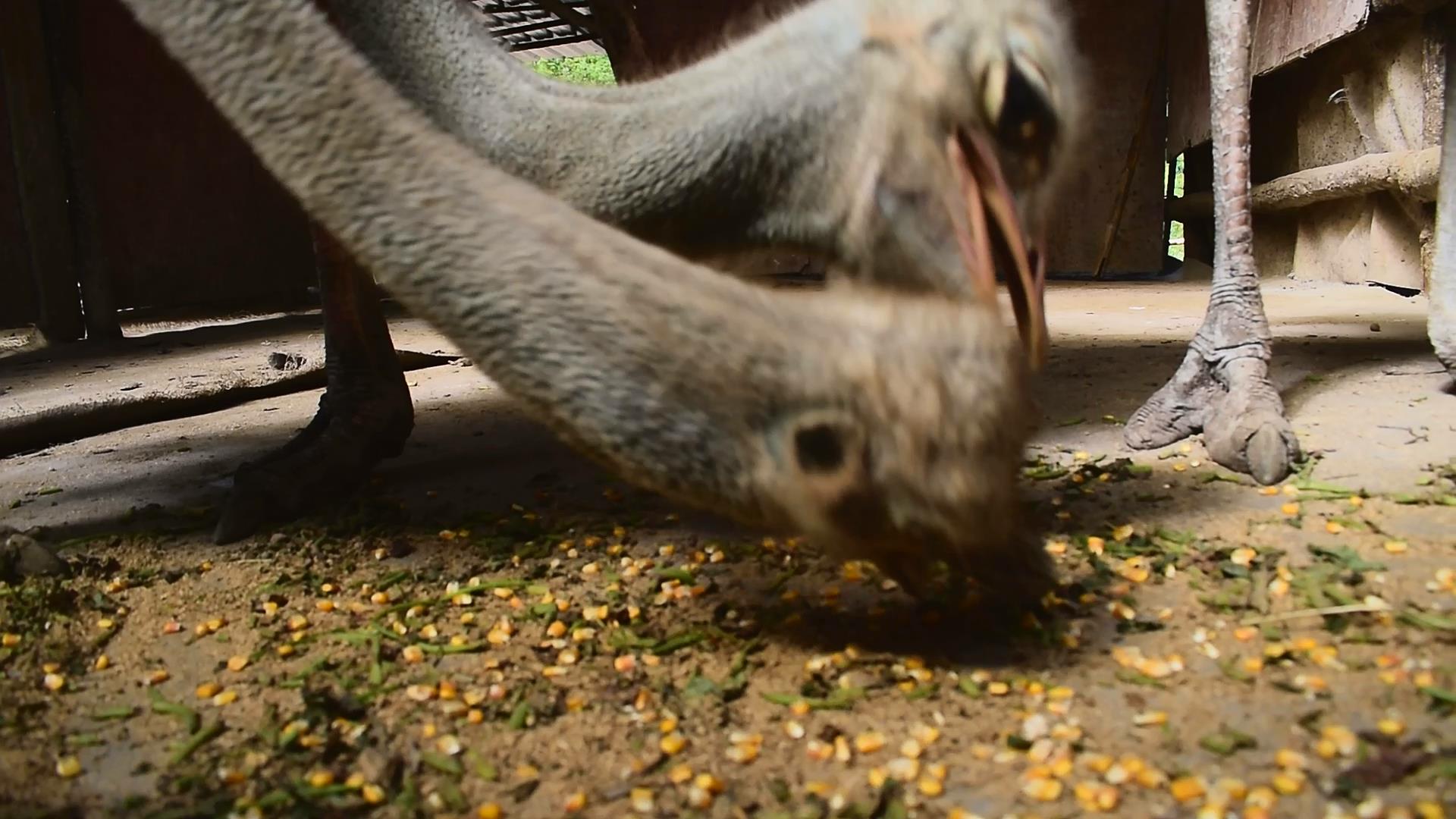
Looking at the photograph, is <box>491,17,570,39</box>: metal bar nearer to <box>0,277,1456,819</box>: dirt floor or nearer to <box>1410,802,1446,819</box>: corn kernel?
<box>0,277,1456,819</box>: dirt floor

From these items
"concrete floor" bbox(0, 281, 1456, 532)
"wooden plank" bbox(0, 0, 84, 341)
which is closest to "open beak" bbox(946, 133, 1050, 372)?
"concrete floor" bbox(0, 281, 1456, 532)

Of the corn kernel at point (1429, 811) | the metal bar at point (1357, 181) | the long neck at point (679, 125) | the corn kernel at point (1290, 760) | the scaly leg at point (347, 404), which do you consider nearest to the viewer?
the corn kernel at point (1429, 811)

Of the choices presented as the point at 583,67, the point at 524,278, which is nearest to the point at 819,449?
the point at 524,278

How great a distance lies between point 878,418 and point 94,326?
15.8 ft

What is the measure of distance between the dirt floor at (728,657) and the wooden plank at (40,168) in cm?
302

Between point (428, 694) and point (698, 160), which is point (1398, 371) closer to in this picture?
point (698, 160)

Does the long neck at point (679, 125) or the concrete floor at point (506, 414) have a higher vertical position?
the long neck at point (679, 125)

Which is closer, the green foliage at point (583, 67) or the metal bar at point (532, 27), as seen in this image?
the metal bar at point (532, 27)

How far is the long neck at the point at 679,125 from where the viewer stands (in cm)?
131

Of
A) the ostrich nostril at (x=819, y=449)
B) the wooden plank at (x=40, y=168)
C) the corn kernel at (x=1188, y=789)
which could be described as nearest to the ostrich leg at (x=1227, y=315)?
the corn kernel at (x=1188, y=789)

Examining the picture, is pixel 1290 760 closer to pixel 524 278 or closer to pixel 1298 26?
pixel 524 278

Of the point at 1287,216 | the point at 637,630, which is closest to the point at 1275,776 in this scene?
the point at 637,630

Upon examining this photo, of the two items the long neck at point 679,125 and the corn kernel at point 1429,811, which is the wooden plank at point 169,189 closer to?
the long neck at point 679,125

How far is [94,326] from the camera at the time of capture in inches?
191
